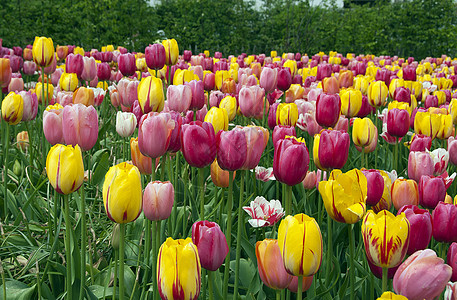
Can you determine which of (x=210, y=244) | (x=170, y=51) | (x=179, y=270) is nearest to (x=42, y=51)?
(x=170, y=51)

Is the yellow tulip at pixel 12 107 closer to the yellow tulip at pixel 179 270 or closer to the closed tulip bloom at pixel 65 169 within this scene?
the closed tulip bloom at pixel 65 169

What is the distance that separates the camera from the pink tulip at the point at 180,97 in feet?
7.58

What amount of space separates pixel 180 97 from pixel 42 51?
1341 millimetres

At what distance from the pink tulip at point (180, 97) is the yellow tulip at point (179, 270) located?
1343mm

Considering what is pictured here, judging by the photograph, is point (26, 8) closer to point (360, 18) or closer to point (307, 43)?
point (307, 43)

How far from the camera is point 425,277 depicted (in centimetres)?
99

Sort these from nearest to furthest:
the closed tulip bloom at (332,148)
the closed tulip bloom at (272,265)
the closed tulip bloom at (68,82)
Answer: the closed tulip bloom at (272,265) < the closed tulip bloom at (332,148) < the closed tulip bloom at (68,82)

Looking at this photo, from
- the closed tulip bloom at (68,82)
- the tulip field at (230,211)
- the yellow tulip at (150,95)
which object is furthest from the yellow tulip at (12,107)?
the closed tulip bloom at (68,82)

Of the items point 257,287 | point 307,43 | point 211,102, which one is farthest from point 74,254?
point 307,43

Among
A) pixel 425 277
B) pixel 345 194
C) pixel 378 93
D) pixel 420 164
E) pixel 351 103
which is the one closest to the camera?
pixel 425 277

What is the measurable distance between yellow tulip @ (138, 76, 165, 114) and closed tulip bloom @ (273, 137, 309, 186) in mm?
956

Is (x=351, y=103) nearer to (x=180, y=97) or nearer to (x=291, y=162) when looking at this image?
(x=180, y=97)

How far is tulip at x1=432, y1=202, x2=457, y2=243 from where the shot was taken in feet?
4.39

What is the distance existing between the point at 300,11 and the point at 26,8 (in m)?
6.77
